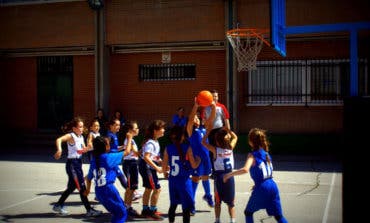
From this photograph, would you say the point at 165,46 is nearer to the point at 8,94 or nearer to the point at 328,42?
the point at 328,42

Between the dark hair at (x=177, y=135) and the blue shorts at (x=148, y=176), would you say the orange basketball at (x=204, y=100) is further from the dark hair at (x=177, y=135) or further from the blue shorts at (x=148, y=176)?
the blue shorts at (x=148, y=176)

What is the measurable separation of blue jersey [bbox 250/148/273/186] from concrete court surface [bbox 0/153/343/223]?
1.73 meters

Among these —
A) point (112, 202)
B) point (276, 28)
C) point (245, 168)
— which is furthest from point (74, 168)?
point (276, 28)

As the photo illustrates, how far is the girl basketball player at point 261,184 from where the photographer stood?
203 inches

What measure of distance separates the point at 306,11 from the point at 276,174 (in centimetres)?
599

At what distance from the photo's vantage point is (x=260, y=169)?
17.2 feet

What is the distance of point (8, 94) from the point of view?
60.0 ft

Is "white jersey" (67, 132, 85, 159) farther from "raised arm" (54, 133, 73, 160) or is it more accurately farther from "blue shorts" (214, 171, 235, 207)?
"blue shorts" (214, 171, 235, 207)

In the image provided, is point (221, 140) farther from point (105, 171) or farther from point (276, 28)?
point (276, 28)

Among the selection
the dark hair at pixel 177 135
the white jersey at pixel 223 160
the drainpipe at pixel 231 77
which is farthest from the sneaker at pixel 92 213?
the drainpipe at pixel 231 77

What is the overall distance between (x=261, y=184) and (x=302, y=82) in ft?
33.1

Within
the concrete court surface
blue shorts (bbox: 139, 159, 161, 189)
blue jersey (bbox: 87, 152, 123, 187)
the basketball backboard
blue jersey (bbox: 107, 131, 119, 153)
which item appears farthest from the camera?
blue jersey (bbox: 107, 131, 119, 153)

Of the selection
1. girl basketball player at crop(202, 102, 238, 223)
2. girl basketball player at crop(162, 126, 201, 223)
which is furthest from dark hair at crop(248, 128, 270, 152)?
girl basketball player at crop(162, 126, 201, 223)

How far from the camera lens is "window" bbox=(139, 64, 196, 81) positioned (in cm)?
1581
